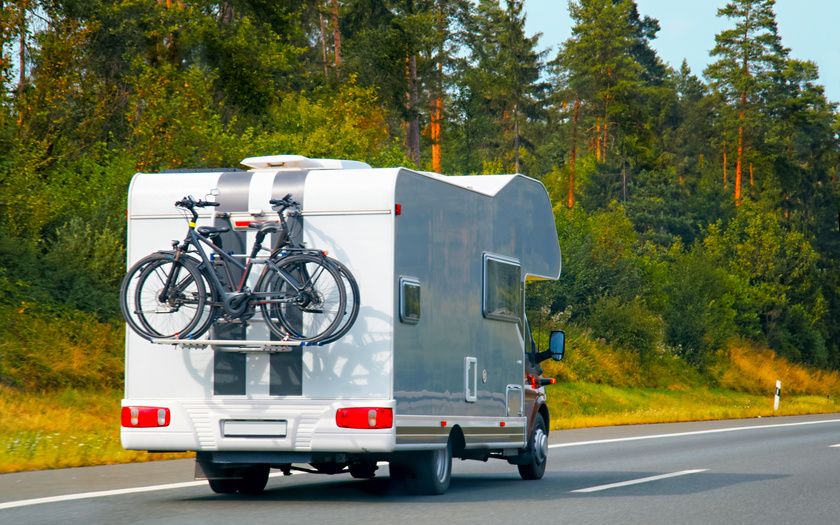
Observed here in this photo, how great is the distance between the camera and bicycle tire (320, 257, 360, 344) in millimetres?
9008

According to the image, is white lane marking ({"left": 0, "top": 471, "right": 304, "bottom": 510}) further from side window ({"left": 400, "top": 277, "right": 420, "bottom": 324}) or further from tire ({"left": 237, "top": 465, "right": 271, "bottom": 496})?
side window ({"left": 400, "top": 277, "right": 420, "bottom": 324})

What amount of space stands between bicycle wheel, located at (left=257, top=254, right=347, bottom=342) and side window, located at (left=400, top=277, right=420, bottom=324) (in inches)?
21.1

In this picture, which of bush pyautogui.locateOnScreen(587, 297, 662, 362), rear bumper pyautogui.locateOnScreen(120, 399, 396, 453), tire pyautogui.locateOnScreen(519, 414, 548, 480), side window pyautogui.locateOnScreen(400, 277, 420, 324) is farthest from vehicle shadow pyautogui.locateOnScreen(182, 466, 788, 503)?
bush pyautogui.locateOnScreen(587, 297, 662, 362)

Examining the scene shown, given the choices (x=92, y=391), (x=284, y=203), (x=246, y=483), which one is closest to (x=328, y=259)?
(x=284, y=203)

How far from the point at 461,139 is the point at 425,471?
2200 inches

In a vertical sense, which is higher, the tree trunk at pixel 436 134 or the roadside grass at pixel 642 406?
the tree trunk at pixel 436 134

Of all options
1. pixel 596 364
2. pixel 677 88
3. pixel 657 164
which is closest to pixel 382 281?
pixel 596 364

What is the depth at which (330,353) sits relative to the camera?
30.2 ft

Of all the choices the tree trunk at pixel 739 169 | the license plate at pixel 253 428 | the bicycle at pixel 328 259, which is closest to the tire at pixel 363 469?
the license plate at pixel 253 428

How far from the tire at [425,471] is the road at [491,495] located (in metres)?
0.12

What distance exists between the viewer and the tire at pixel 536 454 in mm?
12727

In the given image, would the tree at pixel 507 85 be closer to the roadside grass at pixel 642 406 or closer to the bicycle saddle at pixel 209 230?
the roadside grass at pixel 642 406

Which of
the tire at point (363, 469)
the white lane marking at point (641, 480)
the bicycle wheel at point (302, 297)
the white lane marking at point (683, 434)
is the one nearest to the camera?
the bicycle wheel at point (302, 297)

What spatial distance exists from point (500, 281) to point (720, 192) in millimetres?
70918
